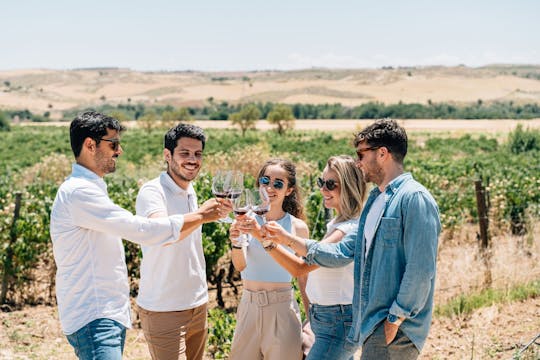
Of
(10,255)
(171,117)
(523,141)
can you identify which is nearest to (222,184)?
(10,255)

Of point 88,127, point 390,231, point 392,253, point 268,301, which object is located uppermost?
point 88,127

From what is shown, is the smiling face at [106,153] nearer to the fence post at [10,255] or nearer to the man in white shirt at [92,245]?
the man in white shirt at [92,245]

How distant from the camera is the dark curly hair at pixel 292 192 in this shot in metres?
3.96

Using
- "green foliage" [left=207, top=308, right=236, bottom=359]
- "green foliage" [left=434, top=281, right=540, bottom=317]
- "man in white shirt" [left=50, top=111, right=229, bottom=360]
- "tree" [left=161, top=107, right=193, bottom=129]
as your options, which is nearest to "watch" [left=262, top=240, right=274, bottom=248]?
"man in white shirt" [left=50, top=111, right=229, bottom=360]

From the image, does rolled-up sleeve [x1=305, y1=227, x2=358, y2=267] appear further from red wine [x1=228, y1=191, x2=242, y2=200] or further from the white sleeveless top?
red wine [x1=228, y1=191, x2=242, y2=200]

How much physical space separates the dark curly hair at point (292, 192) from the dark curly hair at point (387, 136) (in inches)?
39.8

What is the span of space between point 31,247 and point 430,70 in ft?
567

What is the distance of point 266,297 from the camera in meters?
3.65

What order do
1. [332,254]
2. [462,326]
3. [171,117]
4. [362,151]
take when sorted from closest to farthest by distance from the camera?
[362,151] → [332,254] → [462,326] → [171,117]

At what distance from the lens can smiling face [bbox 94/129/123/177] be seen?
325 centimetres

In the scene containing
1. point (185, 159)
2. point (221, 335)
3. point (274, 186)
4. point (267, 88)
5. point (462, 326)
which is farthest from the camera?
point (267, 88)

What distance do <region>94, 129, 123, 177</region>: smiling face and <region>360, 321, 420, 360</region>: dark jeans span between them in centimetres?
158

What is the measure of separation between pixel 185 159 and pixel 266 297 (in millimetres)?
957

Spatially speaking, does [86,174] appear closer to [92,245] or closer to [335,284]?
[92,245]
